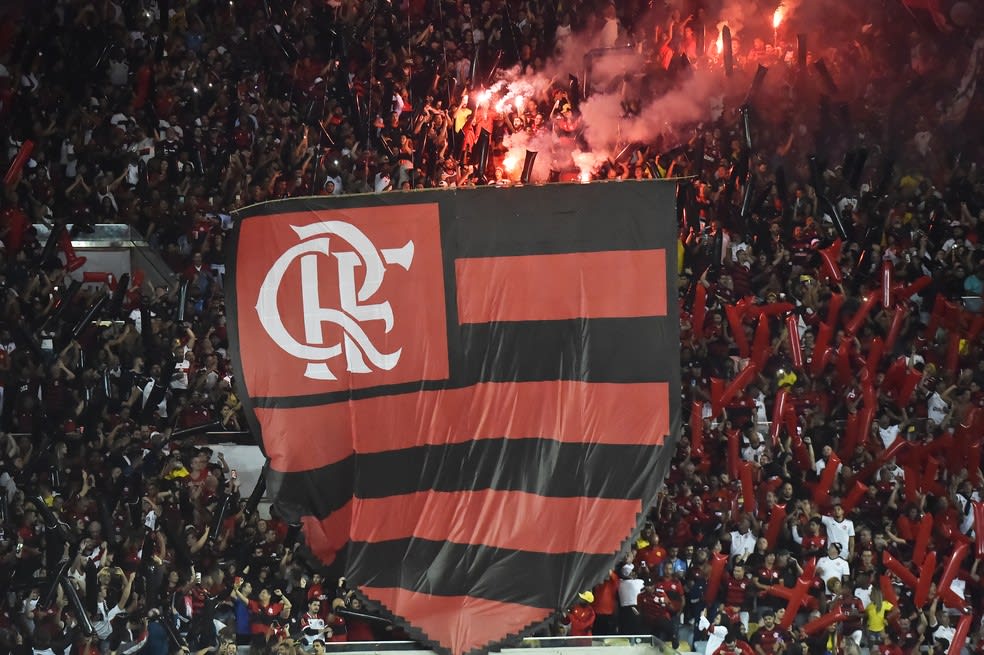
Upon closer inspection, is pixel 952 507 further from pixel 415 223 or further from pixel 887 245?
pixel 415 223

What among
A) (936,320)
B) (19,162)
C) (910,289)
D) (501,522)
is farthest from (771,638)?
(19,162)

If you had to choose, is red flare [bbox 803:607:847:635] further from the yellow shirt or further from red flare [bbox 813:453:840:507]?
red flare [bbox 813:453:840:507]

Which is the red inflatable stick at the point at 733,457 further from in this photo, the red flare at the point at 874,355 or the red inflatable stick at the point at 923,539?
the red flare at the point at 874,355

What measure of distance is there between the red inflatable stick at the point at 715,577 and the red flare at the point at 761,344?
2.29 m

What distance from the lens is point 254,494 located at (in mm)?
10656

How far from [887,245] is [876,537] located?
12.5 ft

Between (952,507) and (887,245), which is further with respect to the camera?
(887,245)

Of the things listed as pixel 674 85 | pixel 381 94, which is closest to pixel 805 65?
pixel 674 85

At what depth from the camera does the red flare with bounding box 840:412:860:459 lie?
39.1 feet

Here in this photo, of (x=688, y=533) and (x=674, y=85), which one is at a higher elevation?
(x=674, y=85)

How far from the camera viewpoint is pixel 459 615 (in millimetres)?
8961

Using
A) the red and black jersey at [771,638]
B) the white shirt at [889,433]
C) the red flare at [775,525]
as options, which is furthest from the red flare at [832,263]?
the red and black jersey at [771,638]

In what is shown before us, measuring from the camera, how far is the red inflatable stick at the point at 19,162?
39.0 feet

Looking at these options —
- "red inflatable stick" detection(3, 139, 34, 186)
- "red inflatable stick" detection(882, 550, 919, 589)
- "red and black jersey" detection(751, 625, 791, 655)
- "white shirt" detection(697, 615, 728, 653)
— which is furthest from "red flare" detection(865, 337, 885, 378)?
"red inflatable stick" detection(3, 139, 34, 186)
